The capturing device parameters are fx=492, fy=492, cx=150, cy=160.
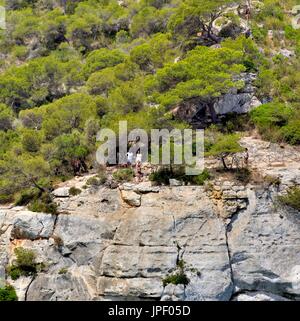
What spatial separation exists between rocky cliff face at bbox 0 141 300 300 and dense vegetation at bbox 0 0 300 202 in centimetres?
166

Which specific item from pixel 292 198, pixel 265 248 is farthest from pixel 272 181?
pixel 265 248

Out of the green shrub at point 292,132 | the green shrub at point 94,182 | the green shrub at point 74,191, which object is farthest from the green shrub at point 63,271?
the green shrub at point 292,132

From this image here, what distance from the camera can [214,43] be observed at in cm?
3300

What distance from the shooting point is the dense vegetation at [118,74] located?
82.7 feet

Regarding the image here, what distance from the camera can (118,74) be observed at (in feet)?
108

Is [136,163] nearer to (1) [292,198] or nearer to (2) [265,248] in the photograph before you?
(2) [265,248]

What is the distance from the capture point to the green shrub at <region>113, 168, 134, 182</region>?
77.0 feet

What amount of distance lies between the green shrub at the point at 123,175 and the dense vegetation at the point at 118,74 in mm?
108

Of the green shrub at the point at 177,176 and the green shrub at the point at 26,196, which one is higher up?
the green shrub at the point at 177,176

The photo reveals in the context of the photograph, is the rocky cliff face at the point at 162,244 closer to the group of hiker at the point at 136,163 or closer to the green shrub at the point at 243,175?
the green shrub at the point at 243,175

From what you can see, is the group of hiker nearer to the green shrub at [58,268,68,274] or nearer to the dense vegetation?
the dense vegetation

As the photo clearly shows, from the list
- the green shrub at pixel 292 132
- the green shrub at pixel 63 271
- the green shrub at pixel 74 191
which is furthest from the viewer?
the green shrub at pixel 292 132

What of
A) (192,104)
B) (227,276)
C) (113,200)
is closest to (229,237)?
(227,276)

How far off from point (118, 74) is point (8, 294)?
17.1 m
